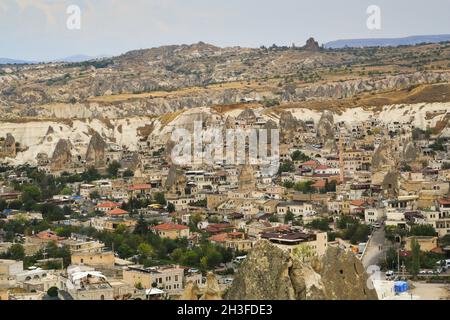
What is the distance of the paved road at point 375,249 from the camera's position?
16886mm

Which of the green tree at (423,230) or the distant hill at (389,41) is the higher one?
the distant hill at (389,41)

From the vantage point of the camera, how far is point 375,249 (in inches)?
727

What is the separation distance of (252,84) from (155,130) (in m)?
16.2

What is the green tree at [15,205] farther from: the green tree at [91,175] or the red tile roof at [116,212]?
the green tree at [91,175]

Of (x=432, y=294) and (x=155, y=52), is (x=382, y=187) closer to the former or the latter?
(x=432, y=294)

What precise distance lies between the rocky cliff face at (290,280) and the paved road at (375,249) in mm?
7724

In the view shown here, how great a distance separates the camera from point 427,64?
57.8 metres

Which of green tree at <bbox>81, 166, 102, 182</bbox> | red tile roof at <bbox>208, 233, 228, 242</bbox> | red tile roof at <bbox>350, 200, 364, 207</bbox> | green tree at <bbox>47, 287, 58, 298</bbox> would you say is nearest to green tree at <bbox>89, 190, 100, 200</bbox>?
green tree at <bbox>81, 166, 102, 182</bbox>

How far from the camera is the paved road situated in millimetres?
16886

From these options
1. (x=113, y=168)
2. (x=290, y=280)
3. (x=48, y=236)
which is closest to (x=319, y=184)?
(x=113, y=168)

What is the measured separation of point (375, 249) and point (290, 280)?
11164 mm

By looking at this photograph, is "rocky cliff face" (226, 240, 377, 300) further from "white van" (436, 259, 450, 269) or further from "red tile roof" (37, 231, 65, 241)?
"red tile roof" (37, 231, 65, 241)

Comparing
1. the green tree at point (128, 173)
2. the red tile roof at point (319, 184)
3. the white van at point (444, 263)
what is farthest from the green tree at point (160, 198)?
the white van at point (444, 263)
